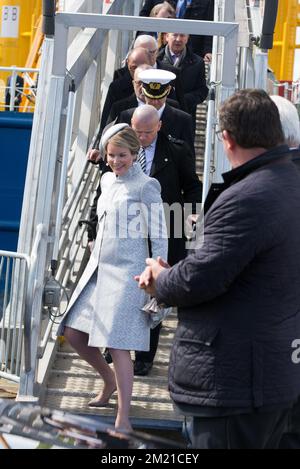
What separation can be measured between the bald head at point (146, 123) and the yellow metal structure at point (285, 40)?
903 centimetres

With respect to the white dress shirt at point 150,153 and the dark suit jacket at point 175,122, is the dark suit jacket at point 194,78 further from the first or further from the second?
the white dress shirt at point 150,153

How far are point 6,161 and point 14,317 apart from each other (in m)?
3.97

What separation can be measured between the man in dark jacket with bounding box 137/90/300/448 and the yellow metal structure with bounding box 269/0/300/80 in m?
11.5

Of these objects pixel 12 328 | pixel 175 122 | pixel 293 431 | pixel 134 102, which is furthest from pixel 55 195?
pixel 293 431

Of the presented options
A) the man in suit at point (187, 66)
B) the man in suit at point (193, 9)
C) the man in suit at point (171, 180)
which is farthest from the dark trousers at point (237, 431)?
the man in suit at point (193, 9)

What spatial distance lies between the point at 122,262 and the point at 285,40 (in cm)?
994

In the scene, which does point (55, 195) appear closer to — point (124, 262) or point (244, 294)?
point (124, 262)

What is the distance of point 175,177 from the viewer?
702 centimetres

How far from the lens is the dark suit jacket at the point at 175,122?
7176 mm

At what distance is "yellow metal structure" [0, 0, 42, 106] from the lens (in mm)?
15312

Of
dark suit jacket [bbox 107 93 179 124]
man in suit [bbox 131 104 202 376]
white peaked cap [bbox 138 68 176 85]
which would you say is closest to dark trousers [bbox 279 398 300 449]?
man in suit [bbox 131 104 202 376]
